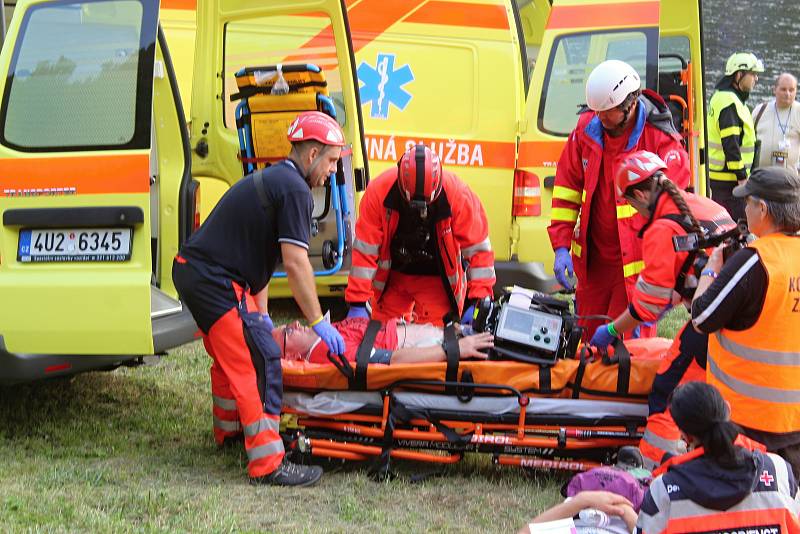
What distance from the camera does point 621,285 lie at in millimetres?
5582

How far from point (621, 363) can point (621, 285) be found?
3.25 ft

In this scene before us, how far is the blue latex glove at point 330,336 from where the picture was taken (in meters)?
4.68

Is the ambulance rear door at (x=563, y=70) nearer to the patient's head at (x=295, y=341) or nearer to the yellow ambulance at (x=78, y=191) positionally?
the patient's head at (x=295, y=341)

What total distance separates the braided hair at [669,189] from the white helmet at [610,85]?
67cm

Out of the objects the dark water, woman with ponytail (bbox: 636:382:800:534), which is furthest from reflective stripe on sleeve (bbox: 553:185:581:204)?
the dark water

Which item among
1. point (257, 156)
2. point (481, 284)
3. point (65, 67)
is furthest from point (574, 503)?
point (257, 156)

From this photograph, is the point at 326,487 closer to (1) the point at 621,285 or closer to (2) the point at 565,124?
(1) the point at 621,285

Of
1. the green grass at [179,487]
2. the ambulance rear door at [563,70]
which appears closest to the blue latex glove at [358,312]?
the green grass at [179,487]

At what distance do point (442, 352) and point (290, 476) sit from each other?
0.86 metres

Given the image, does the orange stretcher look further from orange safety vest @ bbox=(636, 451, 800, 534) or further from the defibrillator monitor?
orange safety vest @ bbox=(636, 451, 800, 534)

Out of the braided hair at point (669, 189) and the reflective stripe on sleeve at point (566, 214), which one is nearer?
the braided hair at point (669, 189)

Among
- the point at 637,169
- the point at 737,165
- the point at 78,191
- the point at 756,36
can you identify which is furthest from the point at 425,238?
the point at 756,36

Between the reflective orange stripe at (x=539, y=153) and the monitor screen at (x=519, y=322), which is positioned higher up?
the reflective orange stripe at (x=539, y=153)

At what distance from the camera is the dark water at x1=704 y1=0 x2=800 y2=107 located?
1933cm
